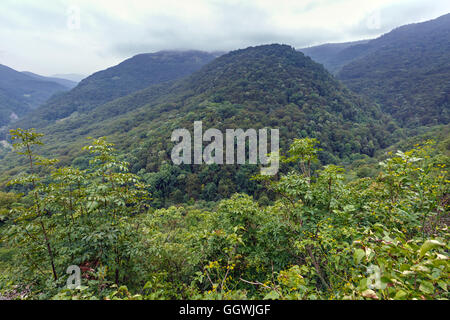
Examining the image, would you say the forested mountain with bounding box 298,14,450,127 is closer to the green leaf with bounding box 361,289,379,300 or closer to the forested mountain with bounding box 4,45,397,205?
the forested mountain with bounding box 4,45,397,205

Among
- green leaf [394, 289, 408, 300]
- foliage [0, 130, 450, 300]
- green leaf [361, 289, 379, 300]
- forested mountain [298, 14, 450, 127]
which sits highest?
forested mountain [298, 14, 450, 127]

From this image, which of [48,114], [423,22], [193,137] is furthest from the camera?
[423,22]

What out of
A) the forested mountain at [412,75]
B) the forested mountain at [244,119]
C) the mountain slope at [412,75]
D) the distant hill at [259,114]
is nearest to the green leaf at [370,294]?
the forested mountain at [244,119]

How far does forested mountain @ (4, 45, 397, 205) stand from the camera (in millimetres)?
51531

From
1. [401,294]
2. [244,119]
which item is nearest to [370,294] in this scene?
[401,294]

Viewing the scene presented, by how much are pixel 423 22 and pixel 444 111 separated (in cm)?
18597

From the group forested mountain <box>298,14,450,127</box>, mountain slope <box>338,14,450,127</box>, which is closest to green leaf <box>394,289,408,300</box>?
forested mountain <box>298,14,450,127</box>

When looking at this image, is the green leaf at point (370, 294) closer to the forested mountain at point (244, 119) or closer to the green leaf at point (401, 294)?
the green leaf at point (401, 294)

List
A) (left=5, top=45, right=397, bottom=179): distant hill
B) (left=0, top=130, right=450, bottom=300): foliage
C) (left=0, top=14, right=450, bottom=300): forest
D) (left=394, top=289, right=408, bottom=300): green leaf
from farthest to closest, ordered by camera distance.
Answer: (left=5, top=45, right=397, bottom=179): distant hill < (left=0, top=130, right=450, bottom=300): foliage < (left=0, top=14, right=450, bottom=300): forest < (left=394, top=289, right=408, bottom=300): green leaf

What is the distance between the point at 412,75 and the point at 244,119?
108m

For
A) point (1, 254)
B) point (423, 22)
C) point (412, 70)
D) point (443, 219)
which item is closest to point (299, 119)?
point (443, 219)

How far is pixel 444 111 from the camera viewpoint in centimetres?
7175
